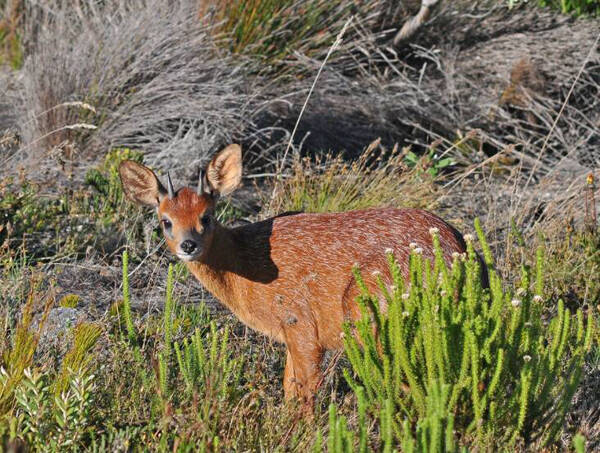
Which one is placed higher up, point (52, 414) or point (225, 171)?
point (225, 171)

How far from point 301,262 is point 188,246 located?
0.65 m

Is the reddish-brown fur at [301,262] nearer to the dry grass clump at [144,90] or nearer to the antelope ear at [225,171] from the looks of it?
the antelope ear at [225,171]

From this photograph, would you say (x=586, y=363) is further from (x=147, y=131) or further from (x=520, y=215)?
(x=147, y=131)

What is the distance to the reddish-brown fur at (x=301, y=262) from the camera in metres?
4.93

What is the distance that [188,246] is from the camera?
Result: 190 inches

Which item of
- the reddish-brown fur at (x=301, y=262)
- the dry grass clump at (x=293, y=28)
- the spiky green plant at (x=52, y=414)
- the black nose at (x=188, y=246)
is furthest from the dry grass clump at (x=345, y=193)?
the spiky green plant at (x=52, y=414)

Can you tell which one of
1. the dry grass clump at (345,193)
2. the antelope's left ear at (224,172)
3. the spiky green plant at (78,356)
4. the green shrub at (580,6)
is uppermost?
the antelope's left ear at (224,172)

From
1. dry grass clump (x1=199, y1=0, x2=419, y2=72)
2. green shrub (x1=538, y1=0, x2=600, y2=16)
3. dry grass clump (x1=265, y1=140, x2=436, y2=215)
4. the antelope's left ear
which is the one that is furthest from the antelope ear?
green shrub (x1=538, y1=0, x2=600, y2=16)

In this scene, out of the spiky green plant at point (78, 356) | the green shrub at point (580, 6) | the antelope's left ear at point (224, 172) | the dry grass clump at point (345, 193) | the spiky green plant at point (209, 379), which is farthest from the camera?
the green shrub at point (580, 6)

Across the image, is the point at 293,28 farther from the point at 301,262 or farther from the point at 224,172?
the point at 301,262

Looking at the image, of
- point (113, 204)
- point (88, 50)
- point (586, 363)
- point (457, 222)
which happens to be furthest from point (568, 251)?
point (88, 50)

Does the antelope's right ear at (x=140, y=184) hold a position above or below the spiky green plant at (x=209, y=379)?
above

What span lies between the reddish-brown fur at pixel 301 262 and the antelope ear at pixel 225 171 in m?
0.17

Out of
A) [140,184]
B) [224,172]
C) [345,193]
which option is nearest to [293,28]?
[345,193]
